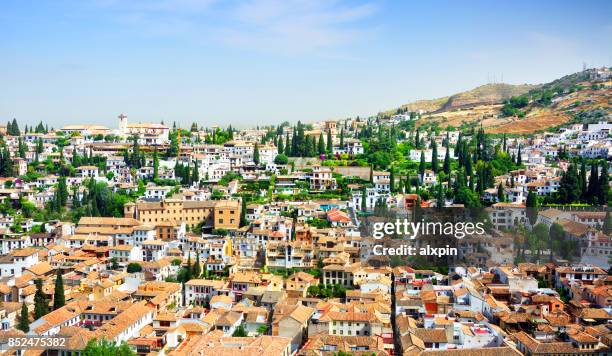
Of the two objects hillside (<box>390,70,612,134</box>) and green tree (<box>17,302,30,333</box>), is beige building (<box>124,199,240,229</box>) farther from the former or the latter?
hillside (<box>390,70,612,134</box>)

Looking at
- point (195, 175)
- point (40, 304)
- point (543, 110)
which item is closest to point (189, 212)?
point (195, 175)

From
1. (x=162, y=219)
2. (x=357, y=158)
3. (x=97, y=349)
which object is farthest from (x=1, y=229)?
(x=357, y=158)

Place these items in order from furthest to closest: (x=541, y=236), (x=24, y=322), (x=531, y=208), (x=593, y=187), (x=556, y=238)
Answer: (x=593, y=187) → (x=531, y=208) → (x=541, y=236) → (x=556, y=238) → (x=24, y=322)

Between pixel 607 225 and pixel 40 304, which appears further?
pixel 607 225

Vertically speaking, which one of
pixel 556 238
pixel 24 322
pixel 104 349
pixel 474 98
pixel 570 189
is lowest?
pixel 24 322

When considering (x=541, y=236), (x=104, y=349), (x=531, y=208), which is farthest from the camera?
(x=531, y=208)

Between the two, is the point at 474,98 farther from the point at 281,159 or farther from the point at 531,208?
the point at 531,208

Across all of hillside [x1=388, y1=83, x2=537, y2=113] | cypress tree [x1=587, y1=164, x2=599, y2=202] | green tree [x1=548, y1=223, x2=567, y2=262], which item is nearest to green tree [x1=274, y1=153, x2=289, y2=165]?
cypress tree [x1=587, y1=164, x2=599, y2=202]

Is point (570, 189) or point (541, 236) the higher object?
point (570, 189)
